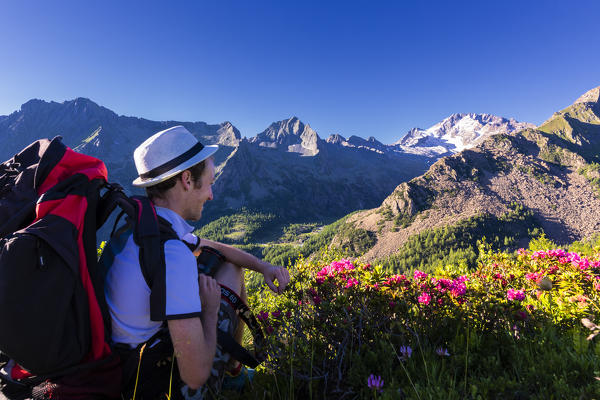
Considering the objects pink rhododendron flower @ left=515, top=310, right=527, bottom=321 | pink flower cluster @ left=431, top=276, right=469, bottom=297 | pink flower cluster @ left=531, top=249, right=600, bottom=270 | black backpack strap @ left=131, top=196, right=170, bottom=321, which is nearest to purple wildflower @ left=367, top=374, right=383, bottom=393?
black backpack strap @ left=131, top=196, right=170, bottom=321

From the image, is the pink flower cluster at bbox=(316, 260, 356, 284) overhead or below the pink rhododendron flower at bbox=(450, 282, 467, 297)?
overhead

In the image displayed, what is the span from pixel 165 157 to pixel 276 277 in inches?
83.2

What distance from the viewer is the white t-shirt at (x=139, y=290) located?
225 centimetres

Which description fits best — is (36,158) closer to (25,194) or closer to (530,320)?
(25,194)

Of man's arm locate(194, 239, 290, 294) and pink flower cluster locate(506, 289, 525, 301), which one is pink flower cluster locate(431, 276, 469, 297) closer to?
pink flower cluster locate(506, 289, 525, 301)

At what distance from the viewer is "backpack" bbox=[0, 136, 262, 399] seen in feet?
6.09

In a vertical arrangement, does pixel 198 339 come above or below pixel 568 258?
above

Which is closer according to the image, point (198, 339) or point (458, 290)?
point (198, 339)

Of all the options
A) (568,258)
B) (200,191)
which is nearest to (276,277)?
(200,191)

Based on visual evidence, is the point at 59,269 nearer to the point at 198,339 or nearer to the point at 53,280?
the point at 53,280

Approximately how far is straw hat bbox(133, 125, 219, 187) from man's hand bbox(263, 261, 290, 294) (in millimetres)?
1753

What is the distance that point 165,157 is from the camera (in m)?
A: 3.05

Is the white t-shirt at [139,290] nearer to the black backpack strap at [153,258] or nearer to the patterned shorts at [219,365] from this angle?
the black backpack strap at [153,258]

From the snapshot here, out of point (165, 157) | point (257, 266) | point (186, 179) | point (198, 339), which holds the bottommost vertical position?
point (198, 339)
